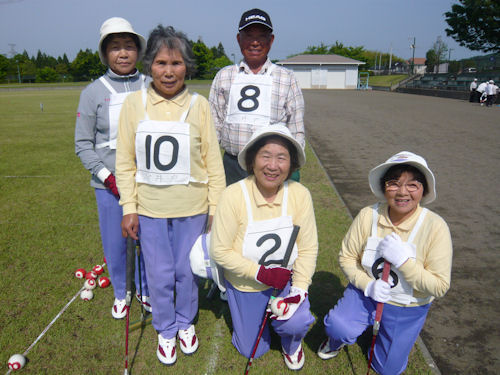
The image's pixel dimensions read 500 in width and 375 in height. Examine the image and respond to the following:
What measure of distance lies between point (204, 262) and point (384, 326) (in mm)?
1358

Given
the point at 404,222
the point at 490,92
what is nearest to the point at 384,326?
the point at 404,222

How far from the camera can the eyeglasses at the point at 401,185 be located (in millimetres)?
2465

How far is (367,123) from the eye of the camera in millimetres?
15328

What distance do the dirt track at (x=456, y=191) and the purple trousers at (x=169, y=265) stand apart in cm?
195

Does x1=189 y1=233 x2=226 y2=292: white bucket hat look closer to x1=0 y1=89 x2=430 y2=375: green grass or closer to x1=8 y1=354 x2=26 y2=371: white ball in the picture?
x1=0 y1=89 x2=430 y2=375: green grass

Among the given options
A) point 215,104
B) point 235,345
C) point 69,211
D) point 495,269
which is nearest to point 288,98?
point 215,104

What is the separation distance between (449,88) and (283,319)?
37.0 meters

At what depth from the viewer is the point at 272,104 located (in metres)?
3.30

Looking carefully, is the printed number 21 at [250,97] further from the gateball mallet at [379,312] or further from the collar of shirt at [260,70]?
the gateball mallet at [379,312]

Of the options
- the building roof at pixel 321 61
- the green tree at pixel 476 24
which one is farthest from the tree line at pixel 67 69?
the green tree at pixel 476 24

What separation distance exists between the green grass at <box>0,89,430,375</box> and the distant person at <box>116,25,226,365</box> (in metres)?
0.29

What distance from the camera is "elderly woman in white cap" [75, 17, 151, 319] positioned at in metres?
2.81

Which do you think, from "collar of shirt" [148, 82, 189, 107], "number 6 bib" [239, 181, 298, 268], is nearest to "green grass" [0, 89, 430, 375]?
"number 6 bib" [239, 181, 298, 268]

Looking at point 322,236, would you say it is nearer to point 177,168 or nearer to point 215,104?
point 215,104
